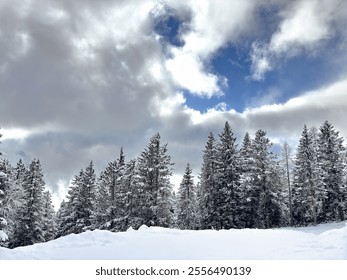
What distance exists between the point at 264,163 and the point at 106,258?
3485cm

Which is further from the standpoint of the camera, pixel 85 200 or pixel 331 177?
pixel 85 200

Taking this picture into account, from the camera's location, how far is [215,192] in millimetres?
42719

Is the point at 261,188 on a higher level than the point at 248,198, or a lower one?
higher

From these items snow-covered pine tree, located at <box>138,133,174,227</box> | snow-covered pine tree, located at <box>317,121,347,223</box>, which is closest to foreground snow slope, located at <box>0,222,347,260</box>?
snow-covered pine tree, located at <box>138,133,174,227</box>

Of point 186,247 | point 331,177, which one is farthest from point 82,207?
point 186,247

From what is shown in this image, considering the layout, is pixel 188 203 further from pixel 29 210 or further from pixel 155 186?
pixel 29 210

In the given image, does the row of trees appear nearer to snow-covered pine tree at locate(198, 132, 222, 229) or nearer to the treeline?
the treeline

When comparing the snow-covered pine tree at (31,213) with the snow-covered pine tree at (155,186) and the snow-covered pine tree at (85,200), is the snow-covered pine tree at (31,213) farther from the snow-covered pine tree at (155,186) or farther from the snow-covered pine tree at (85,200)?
the snow-covered pine tree at (155,186)

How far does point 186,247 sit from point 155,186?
88.1 ft

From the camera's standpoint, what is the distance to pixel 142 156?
44.8 metres

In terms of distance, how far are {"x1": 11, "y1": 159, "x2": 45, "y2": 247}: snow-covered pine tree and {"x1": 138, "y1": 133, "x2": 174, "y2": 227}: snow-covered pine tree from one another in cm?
1533

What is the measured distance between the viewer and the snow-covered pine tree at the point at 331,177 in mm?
45938

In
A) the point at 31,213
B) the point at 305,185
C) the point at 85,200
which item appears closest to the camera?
the point at 305,185
